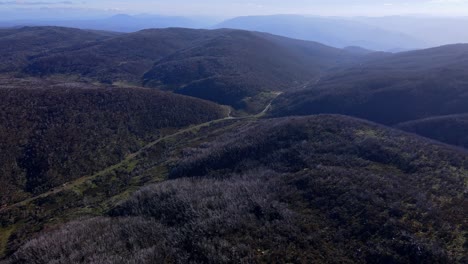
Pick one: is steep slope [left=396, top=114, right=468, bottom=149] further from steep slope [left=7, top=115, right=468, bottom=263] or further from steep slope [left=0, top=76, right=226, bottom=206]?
steep slope [left=0, top=76, right=226, bottom=206]

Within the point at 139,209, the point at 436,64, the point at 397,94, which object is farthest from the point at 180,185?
the point at 436,64

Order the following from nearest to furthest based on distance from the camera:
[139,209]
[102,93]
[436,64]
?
[139,209], [102,93], [436,64]

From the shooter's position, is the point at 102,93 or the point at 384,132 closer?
the point at 384,132

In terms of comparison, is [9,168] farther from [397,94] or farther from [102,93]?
[397,94]

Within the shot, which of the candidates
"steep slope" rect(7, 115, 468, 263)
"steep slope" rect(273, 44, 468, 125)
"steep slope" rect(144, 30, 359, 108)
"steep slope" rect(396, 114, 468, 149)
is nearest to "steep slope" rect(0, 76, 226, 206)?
"steep slope" rect(7, 115, 468, 263)

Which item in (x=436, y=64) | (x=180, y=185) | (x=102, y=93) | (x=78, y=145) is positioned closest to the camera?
(x=180, y=185)

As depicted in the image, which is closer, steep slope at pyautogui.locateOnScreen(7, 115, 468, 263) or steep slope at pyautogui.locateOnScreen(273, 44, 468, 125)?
steep slope at pyautogui.locateOnScreen(7, 115, 468, 263)

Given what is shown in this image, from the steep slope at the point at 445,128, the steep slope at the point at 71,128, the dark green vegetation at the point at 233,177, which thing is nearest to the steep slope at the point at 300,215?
the dark green vegetation at the point at 233,177
